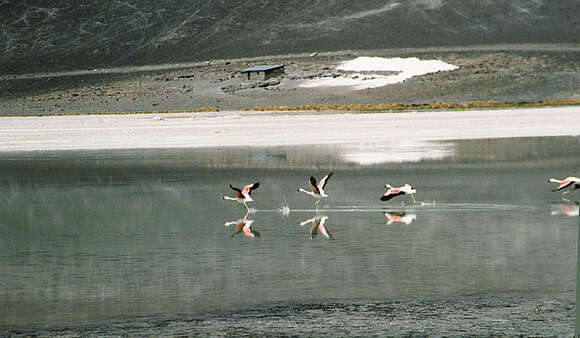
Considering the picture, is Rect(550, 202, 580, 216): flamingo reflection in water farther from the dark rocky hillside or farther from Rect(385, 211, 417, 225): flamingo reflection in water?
the dark rocky hillside

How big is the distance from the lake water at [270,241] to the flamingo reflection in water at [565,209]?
0.02m

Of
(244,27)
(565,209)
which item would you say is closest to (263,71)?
(244,27)

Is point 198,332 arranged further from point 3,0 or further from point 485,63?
point 3,0

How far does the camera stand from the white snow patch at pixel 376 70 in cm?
7000

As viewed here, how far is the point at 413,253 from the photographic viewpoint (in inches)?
344

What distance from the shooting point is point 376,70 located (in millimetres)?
75812

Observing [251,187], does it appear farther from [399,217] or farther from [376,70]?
[376,70]

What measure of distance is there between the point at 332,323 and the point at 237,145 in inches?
754

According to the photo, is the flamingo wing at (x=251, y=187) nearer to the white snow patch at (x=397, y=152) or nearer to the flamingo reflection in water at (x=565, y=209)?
the flamingo reflection in water at (x=565, y=209)

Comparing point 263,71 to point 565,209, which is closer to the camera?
point 565,209

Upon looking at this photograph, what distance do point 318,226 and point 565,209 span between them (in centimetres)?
268

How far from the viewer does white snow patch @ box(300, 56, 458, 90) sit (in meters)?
70.0

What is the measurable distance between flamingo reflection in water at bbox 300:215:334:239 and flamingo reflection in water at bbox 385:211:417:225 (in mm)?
651

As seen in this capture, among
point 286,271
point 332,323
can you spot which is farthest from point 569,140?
point 332,323
